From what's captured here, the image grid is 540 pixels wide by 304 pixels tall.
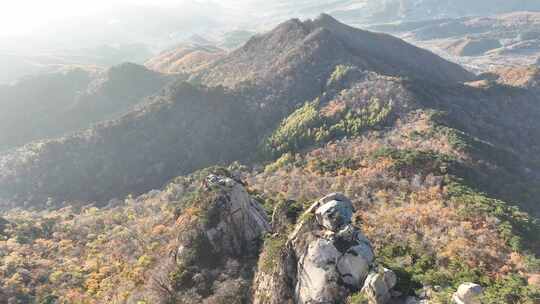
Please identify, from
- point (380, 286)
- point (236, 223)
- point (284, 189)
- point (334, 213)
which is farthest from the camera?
point (284, 189)

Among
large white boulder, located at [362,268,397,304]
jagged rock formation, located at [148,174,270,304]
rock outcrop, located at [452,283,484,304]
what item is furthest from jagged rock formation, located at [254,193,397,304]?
jagged rock formation, located at [148,174,270,304]

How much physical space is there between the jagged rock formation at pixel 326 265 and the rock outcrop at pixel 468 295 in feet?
14.3

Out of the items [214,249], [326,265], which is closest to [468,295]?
[326,265]

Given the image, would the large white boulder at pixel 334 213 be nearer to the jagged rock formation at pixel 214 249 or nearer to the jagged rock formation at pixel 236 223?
the jagged rock formation at pixel 214 249

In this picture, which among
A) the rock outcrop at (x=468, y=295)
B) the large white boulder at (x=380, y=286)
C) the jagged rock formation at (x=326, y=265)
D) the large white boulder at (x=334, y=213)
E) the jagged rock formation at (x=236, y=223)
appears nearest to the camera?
the rock outcrop at (x=468, y=295)

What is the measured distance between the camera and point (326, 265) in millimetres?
33406

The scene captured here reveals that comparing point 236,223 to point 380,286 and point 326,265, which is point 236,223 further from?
point 380,286

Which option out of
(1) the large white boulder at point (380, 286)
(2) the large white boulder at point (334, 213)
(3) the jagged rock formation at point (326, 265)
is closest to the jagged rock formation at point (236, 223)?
(3) the jagged rock formation at point (326, 265)

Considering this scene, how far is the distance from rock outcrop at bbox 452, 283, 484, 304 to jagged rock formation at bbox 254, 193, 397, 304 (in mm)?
4350

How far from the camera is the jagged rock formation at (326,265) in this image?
31.8m

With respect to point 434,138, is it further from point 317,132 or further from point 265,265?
point 265,265

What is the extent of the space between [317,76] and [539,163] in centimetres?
7411

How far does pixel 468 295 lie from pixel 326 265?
10.4 m

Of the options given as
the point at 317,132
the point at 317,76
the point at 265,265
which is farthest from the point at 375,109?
the point at 265,265
